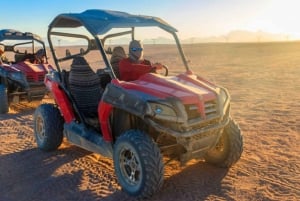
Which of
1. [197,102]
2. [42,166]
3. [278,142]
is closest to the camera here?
[197,102]

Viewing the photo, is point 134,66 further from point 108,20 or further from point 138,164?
point 138,164

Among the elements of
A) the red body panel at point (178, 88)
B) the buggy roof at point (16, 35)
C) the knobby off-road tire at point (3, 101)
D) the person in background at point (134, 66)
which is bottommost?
the knobby off-road tire at point (3, 101)

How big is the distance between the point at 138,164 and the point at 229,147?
1.41m

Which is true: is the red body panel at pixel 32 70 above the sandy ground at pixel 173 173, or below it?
above

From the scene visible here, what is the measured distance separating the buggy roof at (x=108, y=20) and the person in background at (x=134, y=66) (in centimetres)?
37

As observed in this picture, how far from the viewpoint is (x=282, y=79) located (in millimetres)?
16500

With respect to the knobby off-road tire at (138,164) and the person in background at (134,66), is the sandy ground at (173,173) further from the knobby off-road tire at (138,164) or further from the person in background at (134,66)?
the person in background at (134,66)

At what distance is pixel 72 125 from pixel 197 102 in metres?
2.21

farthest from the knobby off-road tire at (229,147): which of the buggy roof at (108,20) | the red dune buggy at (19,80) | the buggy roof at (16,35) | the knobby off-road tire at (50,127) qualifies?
the buggy roof at (16,35)

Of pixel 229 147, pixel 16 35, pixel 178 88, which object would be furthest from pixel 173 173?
pixel 16 35

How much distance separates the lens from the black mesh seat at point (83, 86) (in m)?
6.39

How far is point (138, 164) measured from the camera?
4.73 metres

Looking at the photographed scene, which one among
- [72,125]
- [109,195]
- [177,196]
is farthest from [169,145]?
[72,125]

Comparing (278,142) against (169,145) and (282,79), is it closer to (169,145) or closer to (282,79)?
(169,145)
